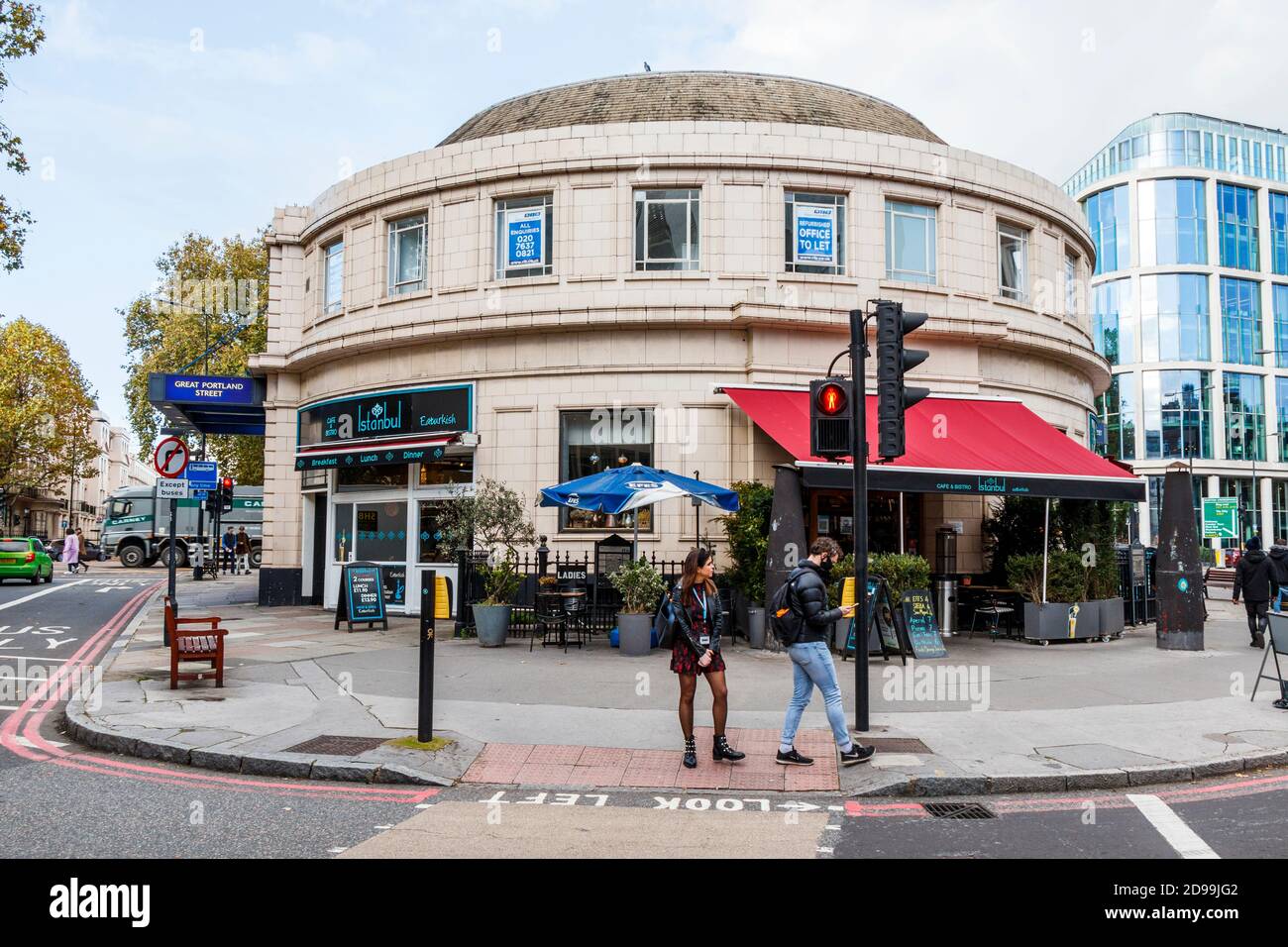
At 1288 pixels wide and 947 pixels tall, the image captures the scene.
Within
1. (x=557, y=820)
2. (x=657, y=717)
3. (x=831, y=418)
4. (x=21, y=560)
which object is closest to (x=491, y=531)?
(x=657, y=717)

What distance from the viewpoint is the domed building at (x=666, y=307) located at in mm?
16984

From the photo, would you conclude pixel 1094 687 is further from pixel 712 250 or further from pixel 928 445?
pixel 712 250

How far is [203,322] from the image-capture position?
45094mm

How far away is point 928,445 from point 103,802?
12753mm

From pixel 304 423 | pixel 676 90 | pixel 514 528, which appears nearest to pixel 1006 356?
pixel 676 90

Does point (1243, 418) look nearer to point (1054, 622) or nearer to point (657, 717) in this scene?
point (1054, 622)

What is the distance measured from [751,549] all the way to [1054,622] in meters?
5.04

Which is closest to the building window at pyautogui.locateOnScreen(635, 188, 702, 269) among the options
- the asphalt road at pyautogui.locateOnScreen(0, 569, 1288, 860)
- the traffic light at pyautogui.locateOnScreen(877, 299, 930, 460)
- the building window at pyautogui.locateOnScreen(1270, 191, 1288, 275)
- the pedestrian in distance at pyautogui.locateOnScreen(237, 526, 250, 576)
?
the traffic light at pyautogui.locateOnScreen(877, 299, 930, 460)

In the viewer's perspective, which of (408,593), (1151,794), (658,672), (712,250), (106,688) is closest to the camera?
(1151,794)

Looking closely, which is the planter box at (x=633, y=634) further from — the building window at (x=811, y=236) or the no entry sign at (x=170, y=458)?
the building window at (x=811, y=236)

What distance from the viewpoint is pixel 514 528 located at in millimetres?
15031

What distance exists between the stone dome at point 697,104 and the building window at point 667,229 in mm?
2195

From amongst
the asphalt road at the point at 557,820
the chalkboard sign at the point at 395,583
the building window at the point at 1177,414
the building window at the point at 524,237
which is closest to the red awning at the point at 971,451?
the building window at the point at 524,237

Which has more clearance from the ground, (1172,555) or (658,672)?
(1172,555)
